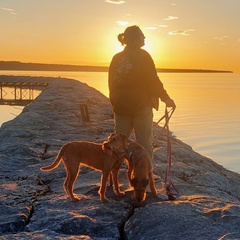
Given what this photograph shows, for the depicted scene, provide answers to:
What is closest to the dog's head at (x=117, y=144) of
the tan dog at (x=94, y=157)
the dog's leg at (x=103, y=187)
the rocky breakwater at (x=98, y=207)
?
the tan dog at (x=94, y=157)

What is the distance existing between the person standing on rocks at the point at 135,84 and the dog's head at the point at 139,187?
0.90 m

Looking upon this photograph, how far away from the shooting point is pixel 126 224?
554cm

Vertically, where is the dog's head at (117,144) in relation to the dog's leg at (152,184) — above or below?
above

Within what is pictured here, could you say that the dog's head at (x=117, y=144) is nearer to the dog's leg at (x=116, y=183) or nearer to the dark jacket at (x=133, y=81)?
the dog's leg at (x=116, y=183)

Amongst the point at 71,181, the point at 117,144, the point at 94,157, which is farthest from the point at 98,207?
the point at 117,144

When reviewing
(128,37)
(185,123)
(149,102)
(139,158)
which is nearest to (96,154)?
(139,158)

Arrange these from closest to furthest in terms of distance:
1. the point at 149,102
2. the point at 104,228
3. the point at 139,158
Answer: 1. the point at 104,228
2. the point at 139,158
3. the point at 149,102

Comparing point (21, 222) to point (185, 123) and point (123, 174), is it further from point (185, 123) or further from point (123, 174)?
point (185, 123)

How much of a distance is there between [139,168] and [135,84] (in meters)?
1.23

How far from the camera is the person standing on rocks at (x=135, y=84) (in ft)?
20.9

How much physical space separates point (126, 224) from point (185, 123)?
3017cm

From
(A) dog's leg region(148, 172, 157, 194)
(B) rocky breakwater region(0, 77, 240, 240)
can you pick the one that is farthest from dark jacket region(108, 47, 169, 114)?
(B) rocky breakwater region(0, 77, 240, 240)

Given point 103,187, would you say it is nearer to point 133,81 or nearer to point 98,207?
point 98,207

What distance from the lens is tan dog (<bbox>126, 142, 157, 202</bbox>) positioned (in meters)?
6.06
